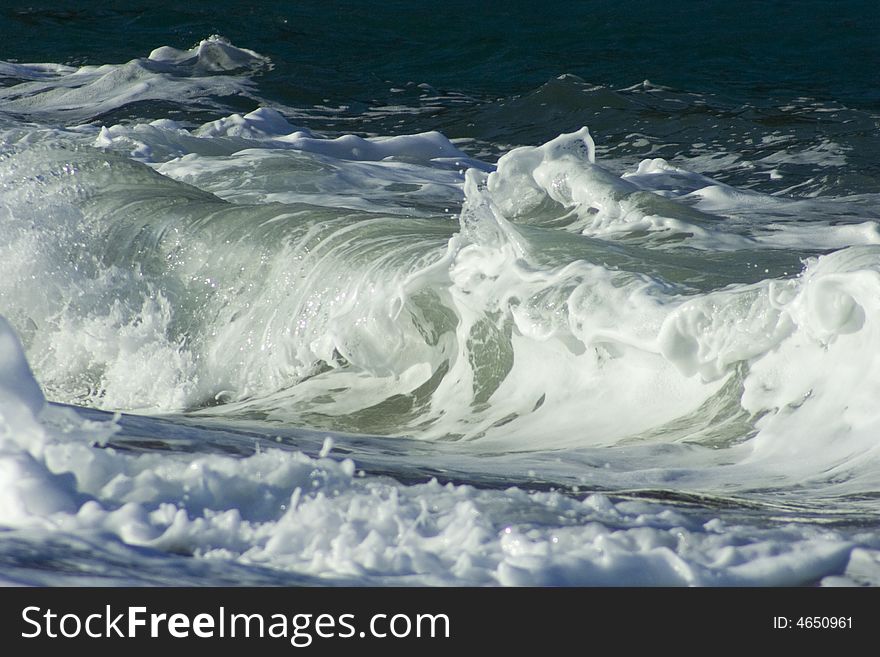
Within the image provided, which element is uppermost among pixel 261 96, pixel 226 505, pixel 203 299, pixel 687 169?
pixel 261 96

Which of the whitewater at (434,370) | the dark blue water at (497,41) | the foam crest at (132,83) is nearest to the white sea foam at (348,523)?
the whitewater at (434,370)

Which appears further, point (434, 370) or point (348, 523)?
point (434, 370)

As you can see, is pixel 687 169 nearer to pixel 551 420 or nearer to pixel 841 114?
pixel 841 114

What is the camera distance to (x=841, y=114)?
9648mm

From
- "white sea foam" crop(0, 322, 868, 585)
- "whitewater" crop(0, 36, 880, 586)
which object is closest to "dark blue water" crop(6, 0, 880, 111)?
"whitewater" crop(0, 36, 880, 586)

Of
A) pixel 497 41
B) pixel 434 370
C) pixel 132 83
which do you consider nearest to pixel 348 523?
pixel 434 370

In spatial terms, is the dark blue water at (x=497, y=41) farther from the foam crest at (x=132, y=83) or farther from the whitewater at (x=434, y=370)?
the whitewater at (x=434, y=370)

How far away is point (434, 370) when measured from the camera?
160 inches

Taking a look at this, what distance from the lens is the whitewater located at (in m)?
2.07

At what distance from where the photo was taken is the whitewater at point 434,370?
6.79 feet

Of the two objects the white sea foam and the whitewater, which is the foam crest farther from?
the white sea foam

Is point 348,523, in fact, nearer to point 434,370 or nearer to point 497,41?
point 434,370

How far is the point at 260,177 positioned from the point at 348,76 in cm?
571

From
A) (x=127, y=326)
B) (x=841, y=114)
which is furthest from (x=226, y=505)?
(x=841, y=114)
